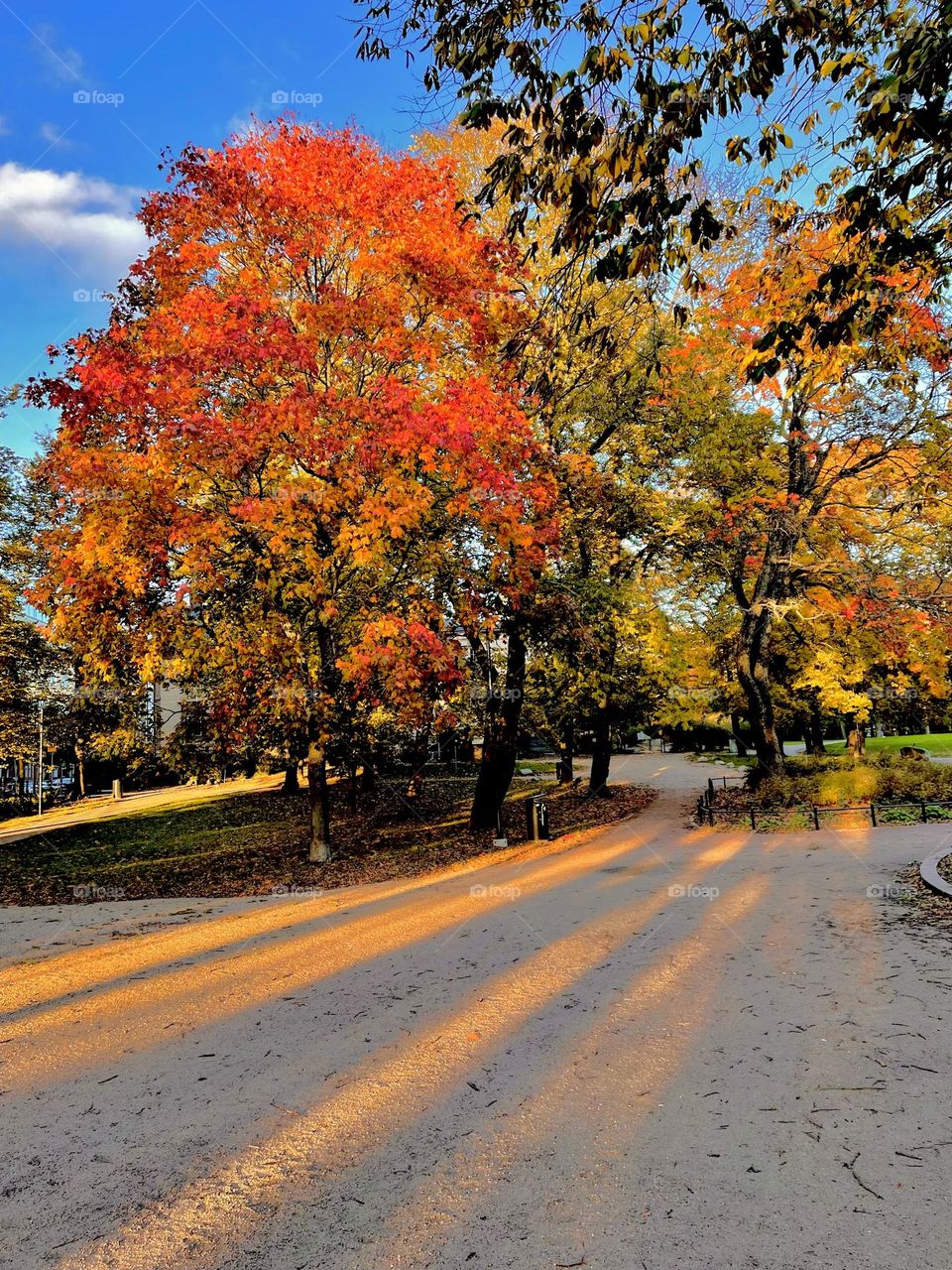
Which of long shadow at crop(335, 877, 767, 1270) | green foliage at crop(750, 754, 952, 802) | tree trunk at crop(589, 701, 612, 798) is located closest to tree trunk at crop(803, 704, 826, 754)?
tree trunk at crop(589, 701, 612, 798)

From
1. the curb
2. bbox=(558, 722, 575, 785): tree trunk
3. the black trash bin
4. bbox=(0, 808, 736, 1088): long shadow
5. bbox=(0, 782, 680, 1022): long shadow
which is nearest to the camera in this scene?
bbox=(0, 808, 736, 1088): long shadow

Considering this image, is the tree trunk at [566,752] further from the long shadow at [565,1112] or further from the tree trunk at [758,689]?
the long shadow at [565,1112]

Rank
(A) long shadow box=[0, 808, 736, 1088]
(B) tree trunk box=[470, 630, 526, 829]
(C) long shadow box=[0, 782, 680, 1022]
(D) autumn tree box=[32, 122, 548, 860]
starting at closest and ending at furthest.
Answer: (A) long shadow box=[0, 808, 736, 1088], (C) long shadow box=[0, 782, 680, 1022], (D) autumn tree box=[32, 122, 548, 860], (B) tree trunk box=[470, 630, 526, 829]

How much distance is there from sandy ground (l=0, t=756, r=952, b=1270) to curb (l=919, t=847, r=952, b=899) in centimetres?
104

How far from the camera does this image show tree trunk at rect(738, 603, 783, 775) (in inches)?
776

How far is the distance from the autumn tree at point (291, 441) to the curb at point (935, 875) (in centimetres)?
694

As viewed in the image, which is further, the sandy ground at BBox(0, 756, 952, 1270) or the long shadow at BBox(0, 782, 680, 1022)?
the long shadow at BBox(0, 782, 680, 1022)

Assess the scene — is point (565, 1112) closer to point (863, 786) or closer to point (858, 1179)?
point (858, 1179)

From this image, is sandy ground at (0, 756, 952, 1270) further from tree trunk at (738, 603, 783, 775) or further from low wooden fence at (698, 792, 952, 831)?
tree trunk at (738, 603, 783, 775)

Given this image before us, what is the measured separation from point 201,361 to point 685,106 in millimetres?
8389

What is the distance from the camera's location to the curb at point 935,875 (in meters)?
8.38

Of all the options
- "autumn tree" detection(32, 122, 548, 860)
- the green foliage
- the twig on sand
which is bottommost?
the green foliage

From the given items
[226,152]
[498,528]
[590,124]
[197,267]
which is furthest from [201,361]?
[590,124]

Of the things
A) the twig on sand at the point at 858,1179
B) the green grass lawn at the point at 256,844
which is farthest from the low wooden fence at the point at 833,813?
the twig on sand at the point at 858,1179
